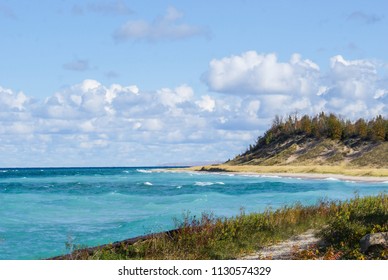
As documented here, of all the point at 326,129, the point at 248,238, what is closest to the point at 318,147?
the point at 326,129

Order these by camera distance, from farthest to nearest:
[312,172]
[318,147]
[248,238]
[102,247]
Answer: [318,147] → [312,172] → [248,238] → [102,247]

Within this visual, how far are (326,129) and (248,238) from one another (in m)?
122

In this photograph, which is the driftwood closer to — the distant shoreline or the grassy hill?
the distant shoreline

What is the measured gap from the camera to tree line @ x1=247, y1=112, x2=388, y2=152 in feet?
413

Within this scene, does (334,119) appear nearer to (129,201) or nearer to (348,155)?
(348,155)

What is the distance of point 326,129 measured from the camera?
136m

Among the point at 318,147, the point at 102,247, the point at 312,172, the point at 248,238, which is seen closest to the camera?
the point at 102,247

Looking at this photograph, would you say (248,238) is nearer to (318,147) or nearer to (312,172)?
(312,172)

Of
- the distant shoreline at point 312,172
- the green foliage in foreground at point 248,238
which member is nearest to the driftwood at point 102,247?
the green foliage in foreground at point 248,238

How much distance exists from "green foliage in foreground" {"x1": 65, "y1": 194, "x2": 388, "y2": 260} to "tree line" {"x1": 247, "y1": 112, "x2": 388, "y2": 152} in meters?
110

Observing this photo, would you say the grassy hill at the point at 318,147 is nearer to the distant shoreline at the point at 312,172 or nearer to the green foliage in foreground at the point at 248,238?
the distant shoreline at the point at 312,172

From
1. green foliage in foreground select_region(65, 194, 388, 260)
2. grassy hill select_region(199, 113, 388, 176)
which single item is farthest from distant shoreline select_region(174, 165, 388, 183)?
green foliage in foreground select_region(65, 194, 388, 260)

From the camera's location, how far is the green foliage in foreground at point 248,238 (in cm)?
1470

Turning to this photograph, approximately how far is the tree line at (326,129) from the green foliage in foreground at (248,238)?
362 ft
